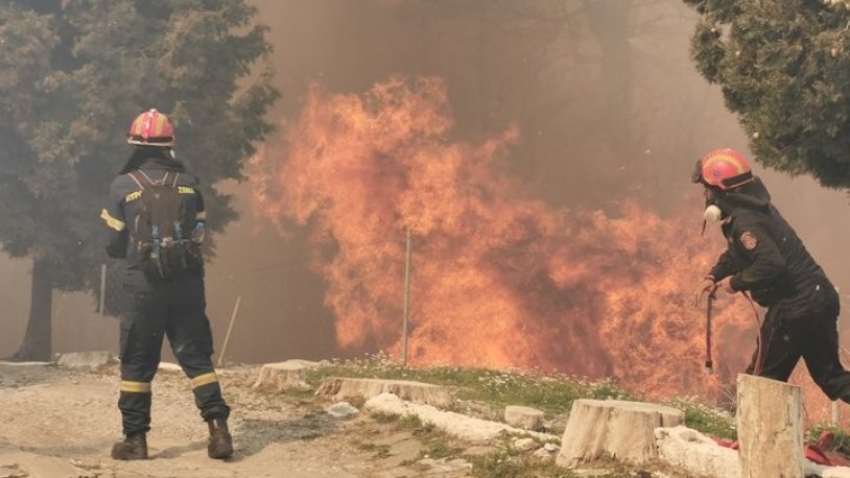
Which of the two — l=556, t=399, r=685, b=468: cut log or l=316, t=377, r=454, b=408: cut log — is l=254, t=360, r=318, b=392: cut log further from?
l=556, t=399, r=685, b=468: cut log

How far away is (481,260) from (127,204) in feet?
59.2

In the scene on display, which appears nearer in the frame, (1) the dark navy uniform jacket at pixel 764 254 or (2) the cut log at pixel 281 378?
(1) the dark navy uniform jacket at pixel 764 254

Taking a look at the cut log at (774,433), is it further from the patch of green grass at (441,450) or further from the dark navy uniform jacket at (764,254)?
the patch of green grass at (441,450)

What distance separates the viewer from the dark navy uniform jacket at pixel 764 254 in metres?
5.57

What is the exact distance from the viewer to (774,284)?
5746mm

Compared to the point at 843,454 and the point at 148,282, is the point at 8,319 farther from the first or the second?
the point at 843,454

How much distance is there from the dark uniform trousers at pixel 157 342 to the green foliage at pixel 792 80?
6.35 metres

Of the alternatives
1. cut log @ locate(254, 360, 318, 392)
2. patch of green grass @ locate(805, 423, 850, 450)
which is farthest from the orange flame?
patch of green grass @ locate(805, 423, 850, 450)

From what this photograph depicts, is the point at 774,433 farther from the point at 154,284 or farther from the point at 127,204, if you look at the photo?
the point at 127,204

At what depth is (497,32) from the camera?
1174 inches

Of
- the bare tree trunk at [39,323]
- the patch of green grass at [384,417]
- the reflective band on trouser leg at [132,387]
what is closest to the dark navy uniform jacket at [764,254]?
the patch of green grass at [384,417]

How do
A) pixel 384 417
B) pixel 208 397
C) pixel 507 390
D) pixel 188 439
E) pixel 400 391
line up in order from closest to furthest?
pixel 208 397
pixel 188 439
pixel 384 417
pixel 400 391
pixel 507 390

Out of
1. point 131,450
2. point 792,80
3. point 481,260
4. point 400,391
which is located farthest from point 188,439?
point 481,260

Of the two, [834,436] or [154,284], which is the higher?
[154,284]
